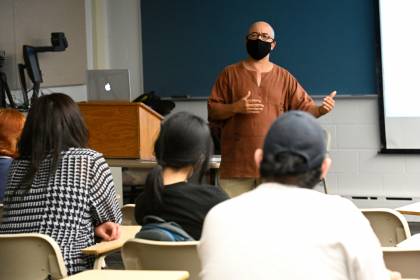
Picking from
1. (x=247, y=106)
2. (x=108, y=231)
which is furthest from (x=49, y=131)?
(x=247, y=106)

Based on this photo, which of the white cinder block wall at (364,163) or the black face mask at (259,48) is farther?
the white cinder block wall at (364,163)

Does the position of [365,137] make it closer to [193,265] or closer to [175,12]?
[175,12]

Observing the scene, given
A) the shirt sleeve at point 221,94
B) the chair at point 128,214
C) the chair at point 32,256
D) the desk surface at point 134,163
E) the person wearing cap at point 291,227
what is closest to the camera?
the person wearing cap at point 291,227

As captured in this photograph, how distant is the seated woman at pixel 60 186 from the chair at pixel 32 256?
0.37ft

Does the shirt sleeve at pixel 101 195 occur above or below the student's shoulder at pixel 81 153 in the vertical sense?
below

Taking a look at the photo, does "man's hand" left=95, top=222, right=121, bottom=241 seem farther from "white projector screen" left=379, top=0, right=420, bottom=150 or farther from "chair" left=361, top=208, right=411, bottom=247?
"white projector screen" left=379, top=0, right=420, bottom=150

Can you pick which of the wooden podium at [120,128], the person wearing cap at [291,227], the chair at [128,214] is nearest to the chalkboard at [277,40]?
the wooden podium at [120,128]

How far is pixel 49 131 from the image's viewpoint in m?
3.15

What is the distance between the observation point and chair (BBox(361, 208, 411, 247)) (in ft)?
10.4

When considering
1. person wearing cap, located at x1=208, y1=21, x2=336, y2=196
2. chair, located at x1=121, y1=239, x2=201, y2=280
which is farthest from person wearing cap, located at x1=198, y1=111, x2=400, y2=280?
person wearing cap, located at x1=208, y1=21, x2=336, y2=196

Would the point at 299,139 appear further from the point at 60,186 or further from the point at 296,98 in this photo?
the point at 296,98

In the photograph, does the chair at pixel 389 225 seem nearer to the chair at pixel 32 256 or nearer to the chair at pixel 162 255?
the chair at pixel 162 255

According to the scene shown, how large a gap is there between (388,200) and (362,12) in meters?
1.68

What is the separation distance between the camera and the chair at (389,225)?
318 cm
